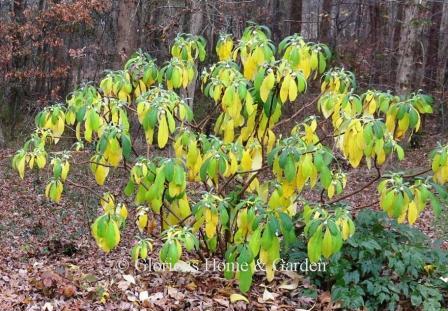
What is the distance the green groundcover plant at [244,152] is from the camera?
346 cm

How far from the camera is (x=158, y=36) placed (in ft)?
44.5

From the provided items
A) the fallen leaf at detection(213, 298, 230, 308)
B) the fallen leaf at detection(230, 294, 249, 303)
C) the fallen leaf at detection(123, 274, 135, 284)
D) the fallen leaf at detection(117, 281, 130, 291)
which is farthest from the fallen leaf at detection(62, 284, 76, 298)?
the fallen leaf at detection(230, 294, 249, 303)

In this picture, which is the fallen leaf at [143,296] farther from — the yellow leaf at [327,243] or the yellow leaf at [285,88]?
the yellow leaf at [285,88]

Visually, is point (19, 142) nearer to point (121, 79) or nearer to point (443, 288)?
point (121, 79)

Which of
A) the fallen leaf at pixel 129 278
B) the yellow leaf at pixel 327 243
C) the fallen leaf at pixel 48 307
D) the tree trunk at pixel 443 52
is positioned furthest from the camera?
the tree trunk at pixel 443 52

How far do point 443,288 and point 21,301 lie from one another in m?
3.44

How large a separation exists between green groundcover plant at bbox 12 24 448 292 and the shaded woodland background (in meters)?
6.14

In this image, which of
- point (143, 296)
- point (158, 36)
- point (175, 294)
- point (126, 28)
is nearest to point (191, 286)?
point (175, 294)

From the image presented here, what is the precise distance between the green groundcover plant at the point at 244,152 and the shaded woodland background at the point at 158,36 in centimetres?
614

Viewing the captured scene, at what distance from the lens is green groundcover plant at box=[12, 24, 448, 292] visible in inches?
136

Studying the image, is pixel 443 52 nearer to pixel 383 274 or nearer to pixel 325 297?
pixel 383 274

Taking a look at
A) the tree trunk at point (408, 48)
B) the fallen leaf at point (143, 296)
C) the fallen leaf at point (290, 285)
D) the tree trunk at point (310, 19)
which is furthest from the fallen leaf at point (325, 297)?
the tree trunk at point (310, 19)

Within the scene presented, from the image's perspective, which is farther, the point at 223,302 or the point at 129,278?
the point at 129,278

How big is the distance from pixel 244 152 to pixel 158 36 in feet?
33.3
